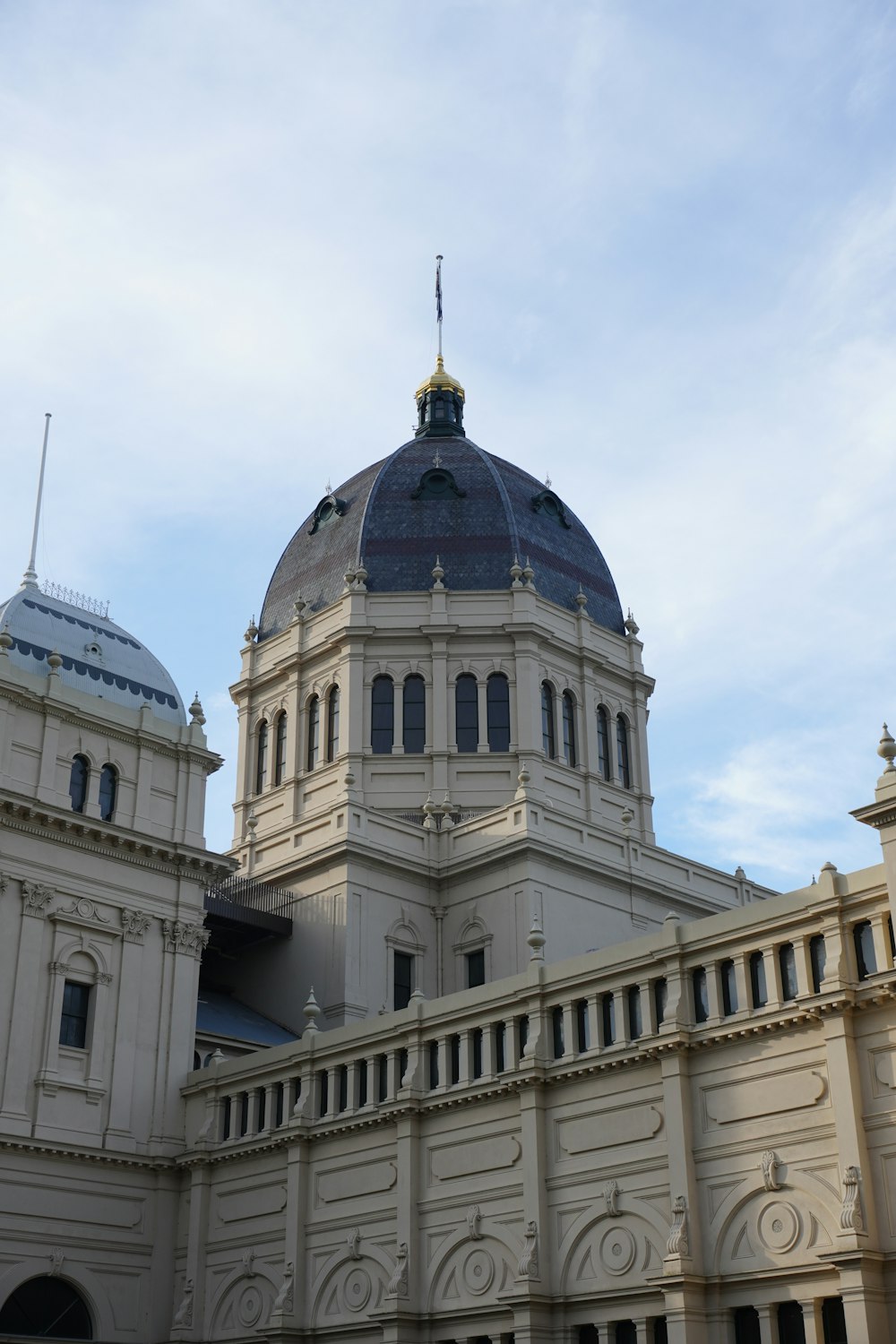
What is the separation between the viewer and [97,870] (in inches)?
1738

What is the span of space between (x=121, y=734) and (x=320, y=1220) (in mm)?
14638

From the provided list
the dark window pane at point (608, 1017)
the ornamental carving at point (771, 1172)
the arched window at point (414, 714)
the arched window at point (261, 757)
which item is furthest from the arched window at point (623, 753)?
the ornamental carving at point (771, 1172)

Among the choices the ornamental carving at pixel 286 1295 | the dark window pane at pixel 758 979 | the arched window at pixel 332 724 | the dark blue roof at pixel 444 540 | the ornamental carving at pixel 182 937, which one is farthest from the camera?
the dark blue roof at pixel 444 540

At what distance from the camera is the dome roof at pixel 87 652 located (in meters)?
45.7

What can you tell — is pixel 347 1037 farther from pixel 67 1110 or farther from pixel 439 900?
pixel 439 900

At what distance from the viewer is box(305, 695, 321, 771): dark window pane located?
6075 centimetres

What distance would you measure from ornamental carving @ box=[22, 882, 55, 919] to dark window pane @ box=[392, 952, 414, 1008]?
39.8ft

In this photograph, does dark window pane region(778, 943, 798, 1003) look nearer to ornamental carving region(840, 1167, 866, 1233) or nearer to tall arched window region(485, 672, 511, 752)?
ornamental carving region(840, 1167, 866, 1233)

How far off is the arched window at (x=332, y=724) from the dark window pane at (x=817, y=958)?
30.4 meters

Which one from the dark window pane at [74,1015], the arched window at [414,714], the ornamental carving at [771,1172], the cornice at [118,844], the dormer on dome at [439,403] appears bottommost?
the ornamental carving at [771,1172]

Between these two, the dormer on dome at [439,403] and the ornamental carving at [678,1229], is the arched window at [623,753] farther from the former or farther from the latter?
the ornamental carving at [678,1229]

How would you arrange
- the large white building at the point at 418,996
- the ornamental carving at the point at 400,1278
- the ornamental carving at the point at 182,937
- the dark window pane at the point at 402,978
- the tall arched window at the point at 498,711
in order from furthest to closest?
the tall arched window at the point at 498,711, the dark window pane at the point at 402,978, the ornamental carving at the point at 182,937, the ornamental carving at the point at 400,1278, the large white building at the point at 418,996

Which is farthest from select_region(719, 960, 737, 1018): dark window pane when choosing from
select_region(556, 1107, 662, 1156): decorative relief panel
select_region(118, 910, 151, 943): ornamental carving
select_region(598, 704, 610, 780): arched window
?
select_region(598, 704, 610, 780): arched window

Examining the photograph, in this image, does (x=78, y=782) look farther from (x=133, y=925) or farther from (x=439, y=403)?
(x=439, y=403)
